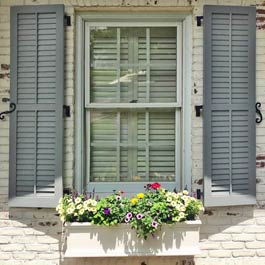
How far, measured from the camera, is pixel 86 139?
137 inches

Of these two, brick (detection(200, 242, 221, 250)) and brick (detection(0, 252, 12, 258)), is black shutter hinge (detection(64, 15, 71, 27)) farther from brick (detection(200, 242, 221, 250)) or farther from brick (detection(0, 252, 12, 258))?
brick (detection(200, 242, 221, 250))

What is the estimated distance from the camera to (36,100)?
131 inches

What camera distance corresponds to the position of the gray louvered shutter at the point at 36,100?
130 inches

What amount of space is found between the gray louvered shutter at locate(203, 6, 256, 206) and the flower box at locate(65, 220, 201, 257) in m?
0.34

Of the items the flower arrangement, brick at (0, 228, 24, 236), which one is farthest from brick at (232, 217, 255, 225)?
brick at (0, 228, 24, 236)

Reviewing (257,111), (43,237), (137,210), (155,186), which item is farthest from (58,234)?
(257,111)

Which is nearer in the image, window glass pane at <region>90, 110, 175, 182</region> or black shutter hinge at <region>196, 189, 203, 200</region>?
black shutter hinge at <region>196, 189, 203, 200</region>

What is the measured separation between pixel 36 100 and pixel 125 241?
1.14 meters

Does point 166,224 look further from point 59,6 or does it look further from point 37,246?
point 59,6

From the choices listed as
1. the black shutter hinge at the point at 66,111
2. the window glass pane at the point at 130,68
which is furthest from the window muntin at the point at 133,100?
the black shutter hinge at the point at 66,111

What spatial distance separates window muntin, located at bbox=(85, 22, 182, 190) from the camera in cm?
349

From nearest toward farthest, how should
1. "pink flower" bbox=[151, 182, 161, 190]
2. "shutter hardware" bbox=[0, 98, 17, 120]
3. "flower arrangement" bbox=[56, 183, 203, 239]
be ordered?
"flower arrangement" bbox=[56, 183, 203, 239]
"pink flower" bbox=[151, 182, 161, 190]
"shutter hardware" bbox=[0, 98, 17, 120]

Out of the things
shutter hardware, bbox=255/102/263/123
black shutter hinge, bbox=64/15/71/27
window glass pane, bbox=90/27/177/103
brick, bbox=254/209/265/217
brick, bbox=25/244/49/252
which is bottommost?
brick, bbox=25/244/49/252

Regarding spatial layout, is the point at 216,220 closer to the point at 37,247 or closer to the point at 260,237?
the point at 260,237
